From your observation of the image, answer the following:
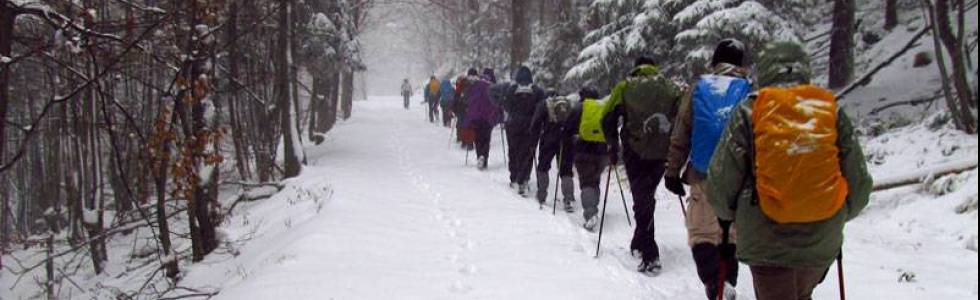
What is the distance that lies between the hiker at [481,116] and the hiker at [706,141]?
7.97 metres

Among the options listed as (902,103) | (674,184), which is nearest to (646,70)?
(674,184)

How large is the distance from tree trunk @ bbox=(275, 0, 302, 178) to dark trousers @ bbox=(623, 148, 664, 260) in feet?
27.2

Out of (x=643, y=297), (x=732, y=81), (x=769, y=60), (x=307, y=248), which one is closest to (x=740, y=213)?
(x=769, y=60)

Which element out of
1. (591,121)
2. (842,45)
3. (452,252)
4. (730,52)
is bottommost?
(452,252)

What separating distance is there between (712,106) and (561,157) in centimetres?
429

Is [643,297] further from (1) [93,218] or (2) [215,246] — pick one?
(1) [93,218]

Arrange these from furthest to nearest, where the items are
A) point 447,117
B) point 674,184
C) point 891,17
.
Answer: point 447,117
point 891,17
point 674,184

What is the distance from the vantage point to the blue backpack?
4.43 metres

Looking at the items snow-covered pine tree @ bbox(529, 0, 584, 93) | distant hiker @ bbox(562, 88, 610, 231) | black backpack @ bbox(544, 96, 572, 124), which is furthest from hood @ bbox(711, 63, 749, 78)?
snow-covered pine tree @ bbox(529, 0, 584, 93)

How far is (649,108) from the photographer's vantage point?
5.82m

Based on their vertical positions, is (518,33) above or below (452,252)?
above

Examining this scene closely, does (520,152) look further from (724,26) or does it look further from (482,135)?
(724,26)

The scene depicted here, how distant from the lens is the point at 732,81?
444 centimetres

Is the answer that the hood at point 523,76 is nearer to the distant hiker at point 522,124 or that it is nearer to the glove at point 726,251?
the distant hiker at point 522,124
